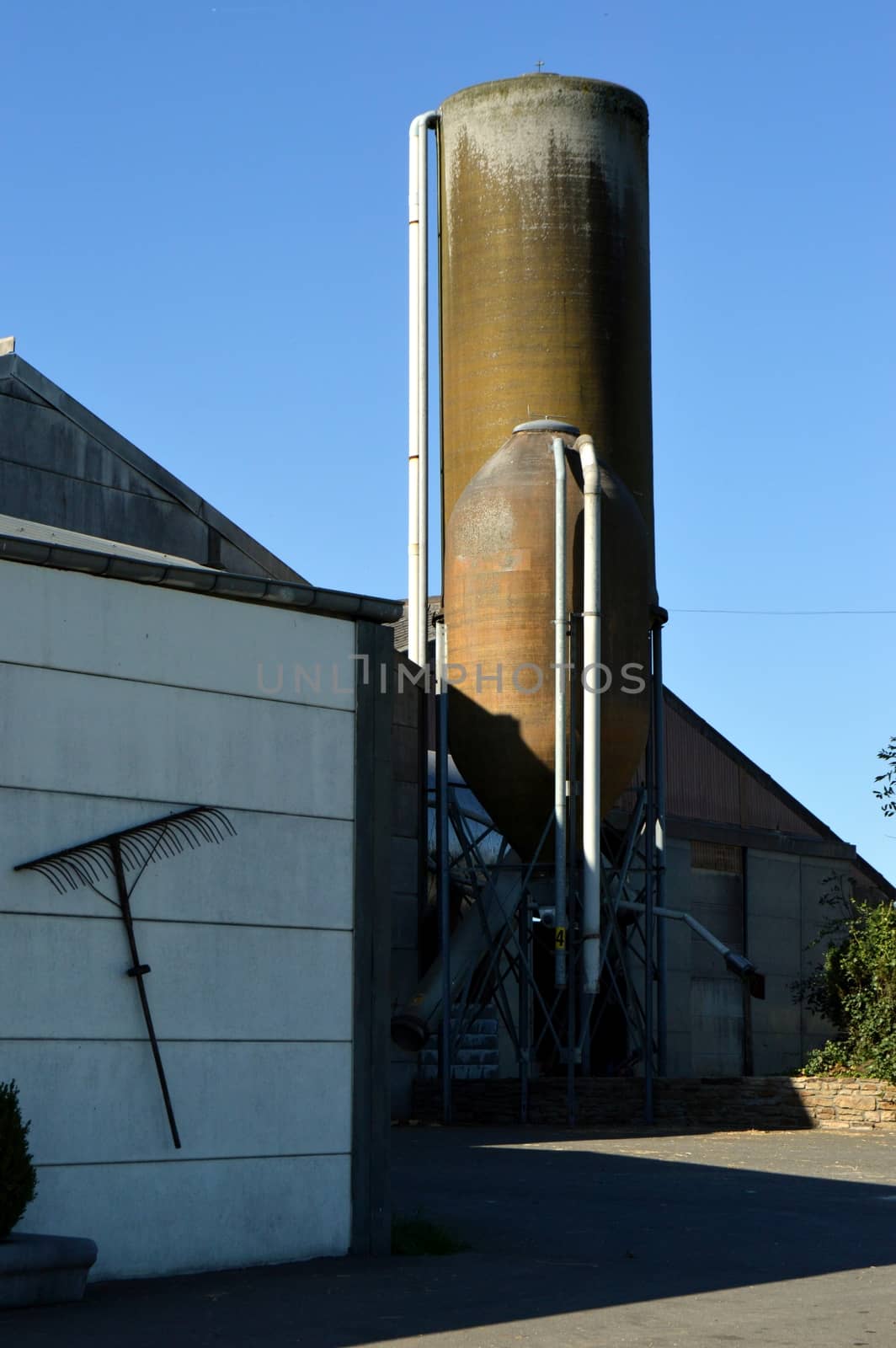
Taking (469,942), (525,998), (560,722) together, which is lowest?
(525,998)

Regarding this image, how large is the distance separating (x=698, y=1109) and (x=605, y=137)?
14.3 m

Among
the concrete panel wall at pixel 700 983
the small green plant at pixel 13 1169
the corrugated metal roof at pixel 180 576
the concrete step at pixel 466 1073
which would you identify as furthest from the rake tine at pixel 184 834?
the concrete panel wall at pixel 700 983

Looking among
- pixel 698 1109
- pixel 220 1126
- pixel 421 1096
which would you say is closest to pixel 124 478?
pixel 421 1096

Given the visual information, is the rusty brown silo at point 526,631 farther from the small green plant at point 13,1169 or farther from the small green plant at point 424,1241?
the small green plant at point 13,1169

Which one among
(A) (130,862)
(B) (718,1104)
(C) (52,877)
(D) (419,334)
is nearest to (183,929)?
(A) (130,862)

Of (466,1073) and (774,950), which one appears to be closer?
(466,1073)

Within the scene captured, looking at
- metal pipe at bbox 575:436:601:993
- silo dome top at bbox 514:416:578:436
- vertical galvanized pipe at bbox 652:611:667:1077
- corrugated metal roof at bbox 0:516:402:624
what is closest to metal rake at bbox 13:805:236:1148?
corrugated metal roof at bbox 0:516:402:624

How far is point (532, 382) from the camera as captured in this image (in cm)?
2547

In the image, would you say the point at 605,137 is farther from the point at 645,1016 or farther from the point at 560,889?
the point at 645,1016

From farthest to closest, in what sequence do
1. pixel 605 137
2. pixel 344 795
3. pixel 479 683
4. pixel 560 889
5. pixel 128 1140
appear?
pixel 605 137, pixel 479 683, pixel 560 889, pixel 344 795, pixel 128 1140

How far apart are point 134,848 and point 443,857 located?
45.7 ft

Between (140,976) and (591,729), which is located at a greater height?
(591,729)

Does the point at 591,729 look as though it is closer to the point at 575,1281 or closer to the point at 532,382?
the point at 532,382

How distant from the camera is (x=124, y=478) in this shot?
2295 cm
